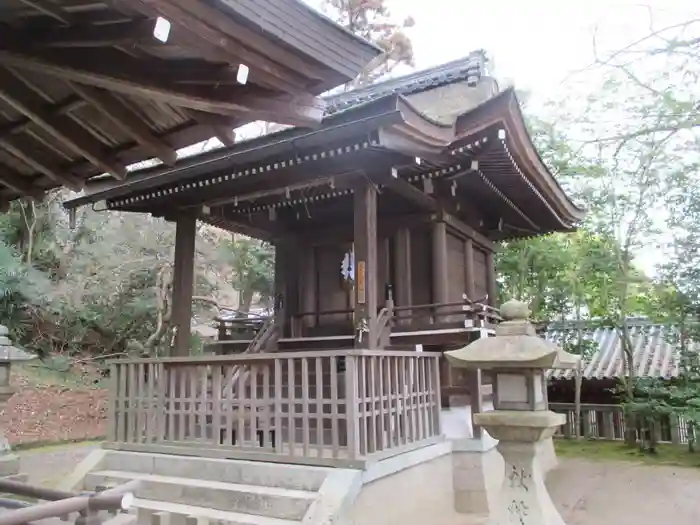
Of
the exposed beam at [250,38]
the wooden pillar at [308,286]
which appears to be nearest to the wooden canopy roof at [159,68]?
the exposed beam at [250,38]

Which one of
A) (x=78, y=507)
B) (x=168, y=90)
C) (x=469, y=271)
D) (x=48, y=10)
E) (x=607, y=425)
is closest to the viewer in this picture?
(x=48, y=10)

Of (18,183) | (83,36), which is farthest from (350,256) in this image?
(83,36)

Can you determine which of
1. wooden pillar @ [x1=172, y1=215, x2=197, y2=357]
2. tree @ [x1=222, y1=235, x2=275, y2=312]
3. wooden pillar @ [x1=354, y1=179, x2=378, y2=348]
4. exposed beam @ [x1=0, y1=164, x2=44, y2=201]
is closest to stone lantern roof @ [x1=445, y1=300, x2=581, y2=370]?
wooden pillar @ [x1=354, y1=179, x2=378, y2=348]

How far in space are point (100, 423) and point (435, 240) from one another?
938 cm

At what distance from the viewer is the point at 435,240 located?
340 inches

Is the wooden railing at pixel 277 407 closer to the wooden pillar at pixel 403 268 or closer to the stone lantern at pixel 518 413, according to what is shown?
the stone lantern at pixel 518 413

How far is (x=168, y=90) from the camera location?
227 cm

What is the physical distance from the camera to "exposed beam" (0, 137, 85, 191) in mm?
2937

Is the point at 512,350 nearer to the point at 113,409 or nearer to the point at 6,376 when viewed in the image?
the point at 113,409

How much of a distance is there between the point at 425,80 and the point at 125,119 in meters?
8.05

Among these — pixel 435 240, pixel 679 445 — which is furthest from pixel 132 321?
pixel 679 445

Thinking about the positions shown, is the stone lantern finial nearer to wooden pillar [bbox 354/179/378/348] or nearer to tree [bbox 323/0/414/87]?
wooden pillar [bbox 354/179/378/348]

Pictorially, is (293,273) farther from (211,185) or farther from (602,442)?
(602,442)

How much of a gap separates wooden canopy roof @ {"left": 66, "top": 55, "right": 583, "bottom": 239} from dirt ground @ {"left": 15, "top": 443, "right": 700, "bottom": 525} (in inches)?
176
